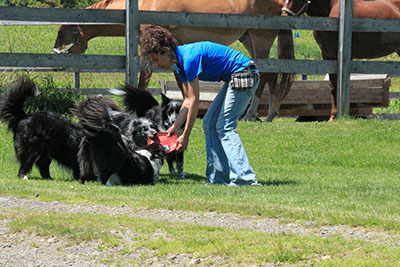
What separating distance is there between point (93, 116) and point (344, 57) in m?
7.40

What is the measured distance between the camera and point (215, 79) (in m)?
8.26

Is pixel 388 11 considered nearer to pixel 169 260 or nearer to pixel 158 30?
pixel 158 30

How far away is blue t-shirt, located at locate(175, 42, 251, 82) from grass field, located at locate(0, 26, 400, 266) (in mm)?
1413

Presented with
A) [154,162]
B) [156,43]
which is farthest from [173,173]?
[156,43]

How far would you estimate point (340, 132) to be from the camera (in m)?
13.3

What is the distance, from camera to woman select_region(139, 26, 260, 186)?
7777 mm

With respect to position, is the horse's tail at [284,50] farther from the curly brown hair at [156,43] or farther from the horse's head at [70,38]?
the curly brown hair at [156,43]

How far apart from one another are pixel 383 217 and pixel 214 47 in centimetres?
298

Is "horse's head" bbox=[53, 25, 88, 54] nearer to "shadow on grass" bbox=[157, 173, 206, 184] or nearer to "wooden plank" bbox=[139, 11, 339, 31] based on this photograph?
"wooden plank" bbox=[139, 11, 339, 31]

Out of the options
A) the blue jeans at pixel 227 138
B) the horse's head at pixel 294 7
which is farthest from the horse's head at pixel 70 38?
the blue jeans at pixel 227 138

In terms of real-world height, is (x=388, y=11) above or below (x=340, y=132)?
above

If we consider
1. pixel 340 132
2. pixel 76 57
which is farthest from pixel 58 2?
pixel 340 132

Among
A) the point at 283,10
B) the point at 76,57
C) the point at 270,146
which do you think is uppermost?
the point at 283,10

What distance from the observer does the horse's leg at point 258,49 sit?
14719mm
